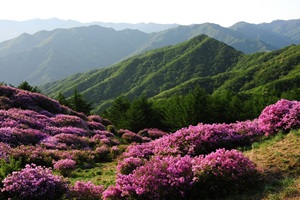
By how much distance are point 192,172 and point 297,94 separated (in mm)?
83444

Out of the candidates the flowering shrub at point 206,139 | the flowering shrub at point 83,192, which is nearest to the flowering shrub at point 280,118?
the flowering shrub at point 206,139

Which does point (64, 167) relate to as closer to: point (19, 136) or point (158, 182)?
point (19, 136)

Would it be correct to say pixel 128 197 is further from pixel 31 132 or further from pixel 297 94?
pixel 297 94

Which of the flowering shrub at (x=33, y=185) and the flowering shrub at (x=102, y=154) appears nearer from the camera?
the flowering shrub at (x=33, y=185)

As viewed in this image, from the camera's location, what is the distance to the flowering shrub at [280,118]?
1468 cm

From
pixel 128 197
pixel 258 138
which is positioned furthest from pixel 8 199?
pixel 258 138

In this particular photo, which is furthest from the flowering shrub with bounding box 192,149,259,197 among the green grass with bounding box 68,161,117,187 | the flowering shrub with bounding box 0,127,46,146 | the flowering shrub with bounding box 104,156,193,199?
the flowering shrub with bounding box 0,127,46,146

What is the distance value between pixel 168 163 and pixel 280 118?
7.48 m

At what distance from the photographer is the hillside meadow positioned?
9.74 m

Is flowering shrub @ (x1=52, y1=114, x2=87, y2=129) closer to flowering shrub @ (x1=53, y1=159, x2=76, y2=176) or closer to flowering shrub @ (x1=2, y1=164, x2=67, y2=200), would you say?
flowering shrub @ (x1=53, y1=159, x2=76, y2=176)

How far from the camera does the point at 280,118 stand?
15.2m

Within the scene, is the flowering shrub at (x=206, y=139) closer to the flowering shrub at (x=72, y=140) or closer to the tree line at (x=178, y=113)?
the flowering shrub at (x=72, y=140)

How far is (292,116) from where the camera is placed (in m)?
14.8

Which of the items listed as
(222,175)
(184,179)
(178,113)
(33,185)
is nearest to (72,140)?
(33,185)
